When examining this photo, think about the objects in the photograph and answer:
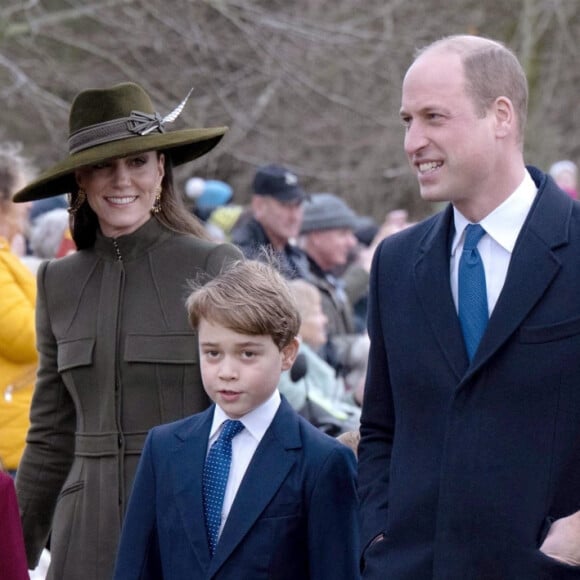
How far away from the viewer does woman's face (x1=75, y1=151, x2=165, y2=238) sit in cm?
495

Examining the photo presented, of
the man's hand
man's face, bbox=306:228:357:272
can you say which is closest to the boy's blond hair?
the man's hand

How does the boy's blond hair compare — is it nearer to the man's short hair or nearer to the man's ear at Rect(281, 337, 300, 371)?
the man's ear at Rect(281, 337, 300, 371)

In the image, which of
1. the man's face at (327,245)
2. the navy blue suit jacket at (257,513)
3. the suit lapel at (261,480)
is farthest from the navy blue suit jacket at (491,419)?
the man's face at (327,245)

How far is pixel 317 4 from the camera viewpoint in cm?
1564

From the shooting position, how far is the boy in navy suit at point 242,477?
425cm

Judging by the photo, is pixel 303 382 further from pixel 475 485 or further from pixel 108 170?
pixel 475 485

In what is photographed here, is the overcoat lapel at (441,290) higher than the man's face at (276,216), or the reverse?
the man's face at (276,216)

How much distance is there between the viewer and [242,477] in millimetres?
4348

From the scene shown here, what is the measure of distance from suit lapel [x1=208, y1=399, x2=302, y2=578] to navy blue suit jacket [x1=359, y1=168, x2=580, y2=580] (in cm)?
39

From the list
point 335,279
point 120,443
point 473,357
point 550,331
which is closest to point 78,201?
point 120,443

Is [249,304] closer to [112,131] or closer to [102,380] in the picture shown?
[102,380]

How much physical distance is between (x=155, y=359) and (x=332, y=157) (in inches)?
604

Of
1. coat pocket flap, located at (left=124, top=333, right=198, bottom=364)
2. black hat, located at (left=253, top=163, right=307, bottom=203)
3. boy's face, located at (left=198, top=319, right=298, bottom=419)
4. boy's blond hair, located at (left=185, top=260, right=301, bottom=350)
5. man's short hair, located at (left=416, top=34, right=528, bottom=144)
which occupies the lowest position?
boy's face, located at (left=198, top=319, right=298, bottom=419)

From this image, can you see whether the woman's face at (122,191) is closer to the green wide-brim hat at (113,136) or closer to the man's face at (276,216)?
the green wide-brim hat at (113,136)
